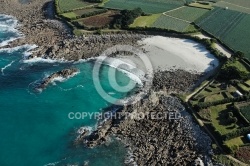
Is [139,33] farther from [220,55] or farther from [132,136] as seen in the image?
[132,136]

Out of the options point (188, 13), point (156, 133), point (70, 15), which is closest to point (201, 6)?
point (188, 13)

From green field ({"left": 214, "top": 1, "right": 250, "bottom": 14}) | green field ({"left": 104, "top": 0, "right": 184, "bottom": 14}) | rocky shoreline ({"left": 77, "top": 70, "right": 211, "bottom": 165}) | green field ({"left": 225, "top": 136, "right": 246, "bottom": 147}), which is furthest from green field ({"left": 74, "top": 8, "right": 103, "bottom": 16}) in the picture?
green field ({"left": 225, "top": 136, "right": 246, "bottom": 147})

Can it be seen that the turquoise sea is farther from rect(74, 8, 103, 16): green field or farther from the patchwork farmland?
rect(74, 8, 103, 16): green field

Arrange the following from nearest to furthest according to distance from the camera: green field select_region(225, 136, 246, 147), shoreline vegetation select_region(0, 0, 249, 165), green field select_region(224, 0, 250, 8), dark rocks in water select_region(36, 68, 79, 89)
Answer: green field select_region(225, 136, 246, 147) → shoreline vegetation select_region(0, 0, 249, 165) → dark rocks in water select_region(36, 68, 79, 89) → green field select_region(224, 0, 250, 8)

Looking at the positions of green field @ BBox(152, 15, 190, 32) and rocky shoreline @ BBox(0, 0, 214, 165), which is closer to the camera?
rocky shoreline @ BBox(0, 0, 214, 165)

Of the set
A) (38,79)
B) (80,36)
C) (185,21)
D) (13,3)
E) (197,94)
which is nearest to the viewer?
(197,94)

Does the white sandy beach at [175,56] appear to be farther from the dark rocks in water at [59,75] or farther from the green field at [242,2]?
the green field at [242,2]

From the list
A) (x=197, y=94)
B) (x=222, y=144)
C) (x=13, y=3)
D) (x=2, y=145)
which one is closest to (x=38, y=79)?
(x=2, y=145)
